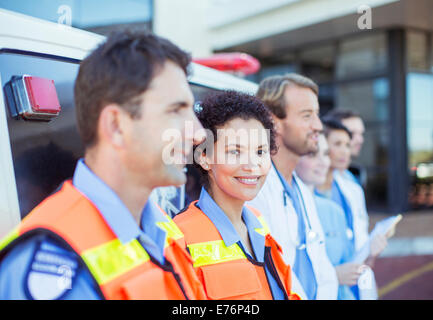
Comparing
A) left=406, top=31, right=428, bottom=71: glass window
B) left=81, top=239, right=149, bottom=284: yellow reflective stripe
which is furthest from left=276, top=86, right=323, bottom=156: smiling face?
left=406, top=31, right=428, bottom=71: glass window

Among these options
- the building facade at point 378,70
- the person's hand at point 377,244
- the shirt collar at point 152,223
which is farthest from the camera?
the building facade at point 378,70

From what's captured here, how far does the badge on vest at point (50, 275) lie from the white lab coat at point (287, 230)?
1329mm

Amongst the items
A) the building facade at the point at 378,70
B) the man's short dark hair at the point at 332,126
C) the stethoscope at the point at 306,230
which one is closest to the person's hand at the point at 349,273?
the stethoscope at the point at 306,230

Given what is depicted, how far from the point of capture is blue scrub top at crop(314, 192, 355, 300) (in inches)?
107

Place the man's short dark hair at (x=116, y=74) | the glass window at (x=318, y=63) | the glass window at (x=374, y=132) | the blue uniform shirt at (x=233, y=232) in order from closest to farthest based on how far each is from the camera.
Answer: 1. the man's short dark hair at (x=116, y=74)
2. the blue uniform shirt at (x=233, y=232)
3. the glass window at (x=374, y=132)
4. the glass window at (x=318, y=63)

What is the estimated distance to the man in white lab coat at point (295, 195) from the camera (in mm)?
2145

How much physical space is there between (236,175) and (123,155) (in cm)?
64

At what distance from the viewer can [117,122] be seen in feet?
3.44

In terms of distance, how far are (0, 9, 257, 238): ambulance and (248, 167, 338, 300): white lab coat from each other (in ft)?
3.22

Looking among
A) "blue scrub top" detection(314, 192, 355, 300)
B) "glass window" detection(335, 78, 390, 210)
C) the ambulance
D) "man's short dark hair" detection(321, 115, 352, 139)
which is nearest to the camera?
the ambulance

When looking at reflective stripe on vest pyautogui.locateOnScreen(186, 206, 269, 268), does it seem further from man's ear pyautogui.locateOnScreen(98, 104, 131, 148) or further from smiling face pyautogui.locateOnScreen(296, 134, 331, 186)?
smiling face pyautogui.locateOnScreen(296, 134, 331, 186)

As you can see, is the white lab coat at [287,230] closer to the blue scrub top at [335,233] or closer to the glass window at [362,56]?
the blue scrub top at [335,233]

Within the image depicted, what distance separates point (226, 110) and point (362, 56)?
30.1 ft
